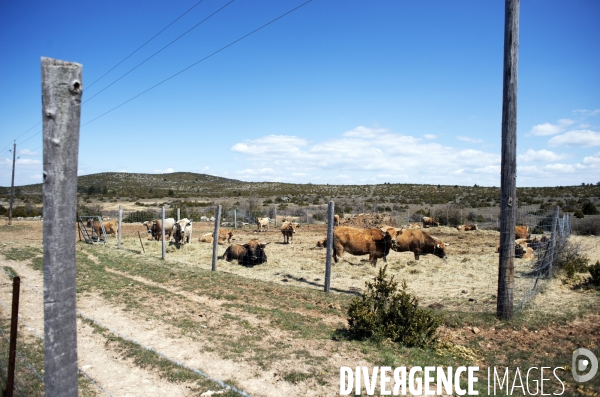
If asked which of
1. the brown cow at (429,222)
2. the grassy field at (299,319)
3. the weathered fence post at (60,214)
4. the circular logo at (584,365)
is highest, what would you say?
the weathered fence post at (60,214)

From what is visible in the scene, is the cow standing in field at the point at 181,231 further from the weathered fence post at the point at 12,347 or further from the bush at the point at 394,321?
the weathered fence post at the point at 12,347

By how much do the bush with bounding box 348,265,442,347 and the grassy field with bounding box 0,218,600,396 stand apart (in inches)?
9.0

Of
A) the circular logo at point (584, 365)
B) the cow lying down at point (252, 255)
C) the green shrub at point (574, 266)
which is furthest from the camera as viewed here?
the cow lying down at point (252, 255)

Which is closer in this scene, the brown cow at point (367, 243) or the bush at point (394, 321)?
the bush at point (394, 321)

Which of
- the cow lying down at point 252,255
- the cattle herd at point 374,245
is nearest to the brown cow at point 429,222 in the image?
the cattle herd at point 374,245

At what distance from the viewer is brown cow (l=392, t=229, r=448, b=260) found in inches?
600

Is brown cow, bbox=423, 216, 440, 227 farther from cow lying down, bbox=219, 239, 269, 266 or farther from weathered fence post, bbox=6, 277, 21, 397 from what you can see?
weathered fence post, bbox=6, 277, 21, 397

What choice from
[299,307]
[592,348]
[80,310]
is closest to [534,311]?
[592,348]

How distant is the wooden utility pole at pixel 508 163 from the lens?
7.75m

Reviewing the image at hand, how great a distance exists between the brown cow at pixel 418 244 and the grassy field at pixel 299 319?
370 mm

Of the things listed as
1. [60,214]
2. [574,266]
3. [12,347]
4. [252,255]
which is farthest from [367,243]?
[60,214]

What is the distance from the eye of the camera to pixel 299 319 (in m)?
7.81

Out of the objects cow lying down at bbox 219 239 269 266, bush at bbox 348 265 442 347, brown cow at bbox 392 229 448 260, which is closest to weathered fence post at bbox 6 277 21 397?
bush at bbox 348 265 442 347

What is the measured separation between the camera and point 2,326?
707cm
